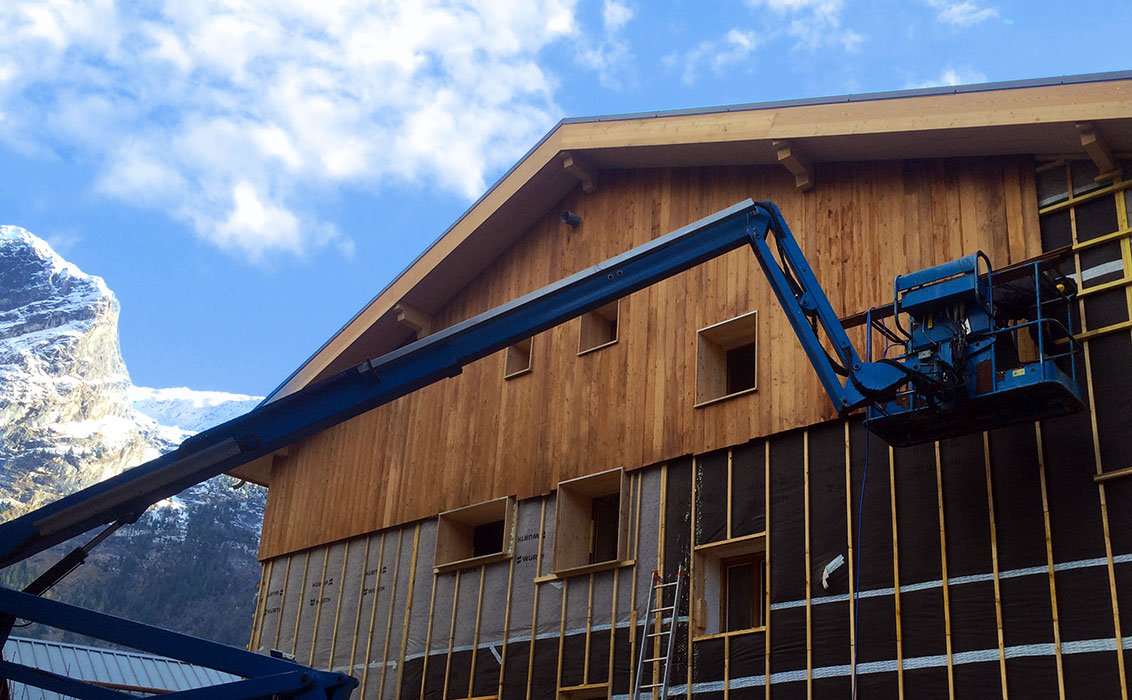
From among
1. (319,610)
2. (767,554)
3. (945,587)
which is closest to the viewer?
(945,587)

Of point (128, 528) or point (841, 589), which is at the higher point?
point (128, 528)

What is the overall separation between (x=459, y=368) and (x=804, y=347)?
3.69m

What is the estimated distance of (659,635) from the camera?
A: 13.9 m

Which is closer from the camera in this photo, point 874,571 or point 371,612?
point 874,571

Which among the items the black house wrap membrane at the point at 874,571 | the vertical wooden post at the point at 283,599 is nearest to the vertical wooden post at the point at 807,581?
the black house wrap membrane at the point at 874,571

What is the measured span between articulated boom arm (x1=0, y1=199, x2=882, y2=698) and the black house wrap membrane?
1735 mm

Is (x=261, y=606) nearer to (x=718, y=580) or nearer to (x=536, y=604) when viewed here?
(x=536, y=604)

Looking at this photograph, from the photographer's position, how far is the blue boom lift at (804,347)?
34.6 ft

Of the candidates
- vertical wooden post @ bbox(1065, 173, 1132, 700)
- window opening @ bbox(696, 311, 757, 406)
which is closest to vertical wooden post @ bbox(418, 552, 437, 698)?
window opening @ bbox(696, 311, 757, 406)

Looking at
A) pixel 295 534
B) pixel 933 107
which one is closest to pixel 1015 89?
pixel 933 107

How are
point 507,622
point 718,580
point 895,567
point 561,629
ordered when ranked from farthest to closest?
point 507,622, point 561,629, point 718,580, point 895,567

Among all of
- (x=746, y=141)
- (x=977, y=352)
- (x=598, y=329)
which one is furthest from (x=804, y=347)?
(x=598, y=329)

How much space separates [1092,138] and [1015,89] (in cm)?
98

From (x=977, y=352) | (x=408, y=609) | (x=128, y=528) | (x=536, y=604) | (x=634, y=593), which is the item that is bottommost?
(x=634, y=593)
